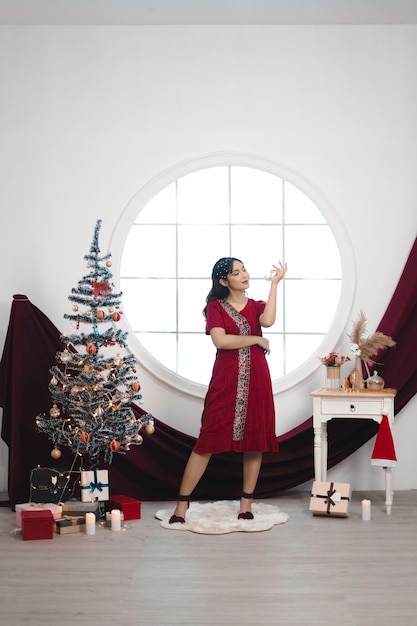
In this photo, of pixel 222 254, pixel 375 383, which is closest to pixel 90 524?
pixel 375 383

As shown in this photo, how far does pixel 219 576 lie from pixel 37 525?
3.79ft

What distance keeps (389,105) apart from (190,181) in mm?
1442

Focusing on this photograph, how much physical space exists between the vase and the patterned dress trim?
26.5 inches

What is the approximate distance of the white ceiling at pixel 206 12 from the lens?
4918mm

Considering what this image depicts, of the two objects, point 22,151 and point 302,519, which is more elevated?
point 22,151

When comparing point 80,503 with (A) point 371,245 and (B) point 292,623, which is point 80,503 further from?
(A) point 371,245

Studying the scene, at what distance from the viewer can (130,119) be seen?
17.2 ft

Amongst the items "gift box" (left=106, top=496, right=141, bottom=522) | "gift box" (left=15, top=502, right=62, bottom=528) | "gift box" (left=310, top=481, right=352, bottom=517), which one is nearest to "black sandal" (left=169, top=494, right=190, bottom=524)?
"gift box" (left=106, top=496, right=141, bottom=522)

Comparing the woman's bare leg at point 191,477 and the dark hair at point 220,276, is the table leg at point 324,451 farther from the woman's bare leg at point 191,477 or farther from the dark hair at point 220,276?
the dark hair at point 220,276

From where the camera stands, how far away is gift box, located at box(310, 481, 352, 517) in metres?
4.37

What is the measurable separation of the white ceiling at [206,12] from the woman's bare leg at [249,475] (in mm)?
2809

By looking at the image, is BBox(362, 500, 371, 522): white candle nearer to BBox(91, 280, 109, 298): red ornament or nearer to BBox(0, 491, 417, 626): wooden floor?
BBox(0, 491, 417, 626): wooden floor

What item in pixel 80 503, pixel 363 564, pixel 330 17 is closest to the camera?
pixel 363 564

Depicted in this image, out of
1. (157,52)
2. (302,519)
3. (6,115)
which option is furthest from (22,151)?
(302,519)
